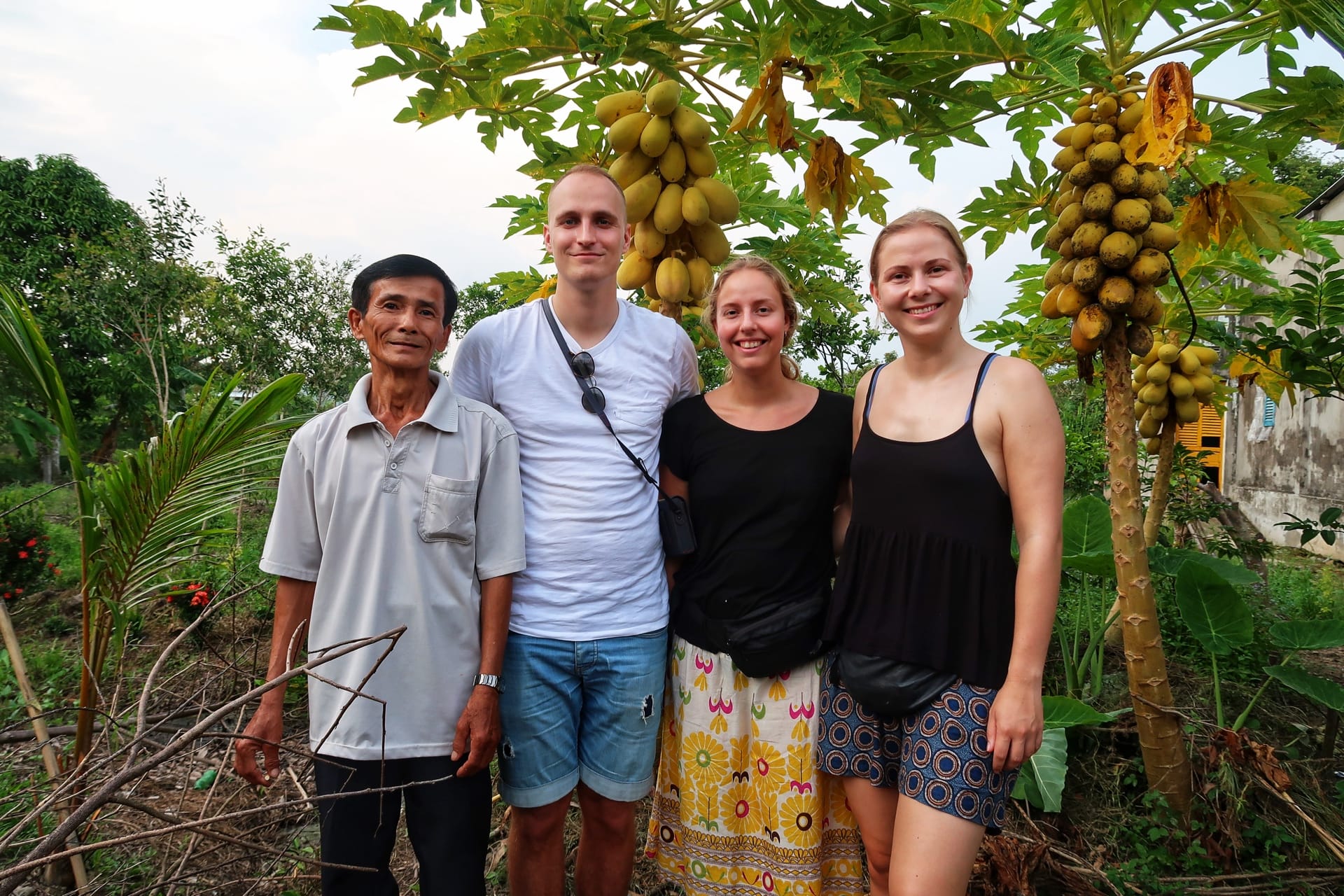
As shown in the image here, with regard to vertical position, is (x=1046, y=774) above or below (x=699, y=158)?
below

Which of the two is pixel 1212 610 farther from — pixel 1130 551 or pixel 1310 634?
pixel 1130 551

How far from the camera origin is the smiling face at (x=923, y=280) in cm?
184

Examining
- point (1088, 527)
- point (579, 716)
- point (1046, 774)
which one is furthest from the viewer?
point (1088, 527)

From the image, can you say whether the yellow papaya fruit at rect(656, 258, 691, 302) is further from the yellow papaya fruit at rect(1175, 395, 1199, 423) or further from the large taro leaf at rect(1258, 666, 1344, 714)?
the large taro leaf at rect(1258, 666, 1344, 714)

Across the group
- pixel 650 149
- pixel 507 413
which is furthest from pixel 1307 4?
pixel 507 413

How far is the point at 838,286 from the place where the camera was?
323 centimetres

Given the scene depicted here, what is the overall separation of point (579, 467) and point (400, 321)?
1.95 feet

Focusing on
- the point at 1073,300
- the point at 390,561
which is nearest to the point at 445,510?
the point at 390,561

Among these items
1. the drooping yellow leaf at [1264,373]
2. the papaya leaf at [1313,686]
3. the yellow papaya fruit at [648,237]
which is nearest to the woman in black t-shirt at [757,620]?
the yellow papaya fruit at [648,237]

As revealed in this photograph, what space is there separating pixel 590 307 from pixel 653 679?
3.52ft

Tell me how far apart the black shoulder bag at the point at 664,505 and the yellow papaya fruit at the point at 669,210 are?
531mm

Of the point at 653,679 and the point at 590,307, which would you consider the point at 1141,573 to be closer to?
the point at 653,679

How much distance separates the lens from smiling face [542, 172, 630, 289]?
83.4 inches

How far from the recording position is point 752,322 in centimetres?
211
